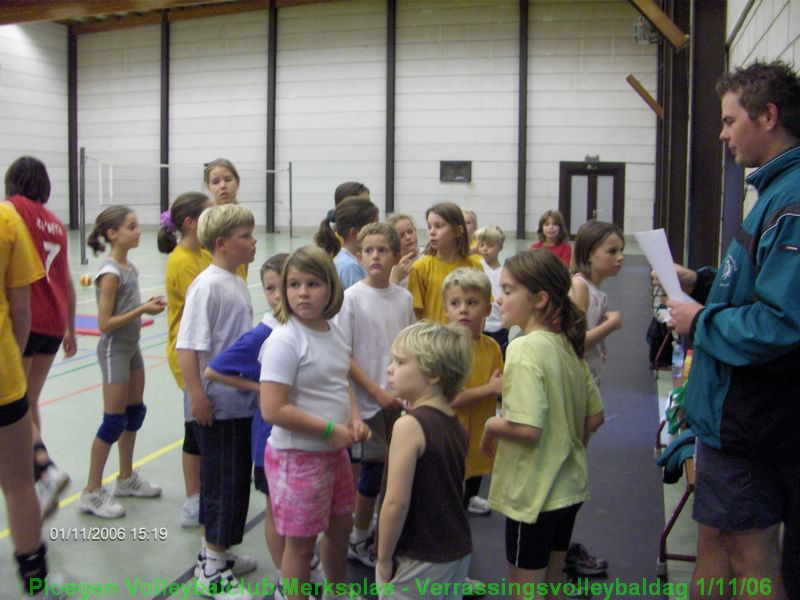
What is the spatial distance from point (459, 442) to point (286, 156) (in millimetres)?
21907

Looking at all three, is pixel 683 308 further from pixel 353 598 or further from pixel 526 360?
pixel 353 598

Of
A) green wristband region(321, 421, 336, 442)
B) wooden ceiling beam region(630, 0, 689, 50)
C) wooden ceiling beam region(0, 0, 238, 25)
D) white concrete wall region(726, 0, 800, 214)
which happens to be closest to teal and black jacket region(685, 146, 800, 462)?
green wristband region(321, 421, 336, 442)

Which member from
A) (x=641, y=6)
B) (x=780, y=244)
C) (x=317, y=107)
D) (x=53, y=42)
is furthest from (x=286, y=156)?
(x=780, y=244)

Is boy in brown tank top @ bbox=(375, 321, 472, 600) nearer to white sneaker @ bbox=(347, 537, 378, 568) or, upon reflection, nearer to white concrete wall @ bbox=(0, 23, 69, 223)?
white sneaker @ bbox=(347, 537, 378, 568)

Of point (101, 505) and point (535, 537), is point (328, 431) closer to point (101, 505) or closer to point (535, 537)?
point (535, 537)

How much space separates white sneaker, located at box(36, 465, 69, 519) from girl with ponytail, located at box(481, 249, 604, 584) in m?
1.91

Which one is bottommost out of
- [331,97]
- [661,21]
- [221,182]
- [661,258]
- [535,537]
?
[535,537]

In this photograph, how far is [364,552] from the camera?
10.6 feet

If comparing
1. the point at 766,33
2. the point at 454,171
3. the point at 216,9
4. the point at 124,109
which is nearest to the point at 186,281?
the point at 766,33

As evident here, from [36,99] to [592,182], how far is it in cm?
1761

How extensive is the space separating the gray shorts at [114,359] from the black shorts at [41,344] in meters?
0.24

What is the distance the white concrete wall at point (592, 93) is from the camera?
20.3m

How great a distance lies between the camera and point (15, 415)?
8.68 ft

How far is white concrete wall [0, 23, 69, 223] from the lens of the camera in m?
→ 23.1
